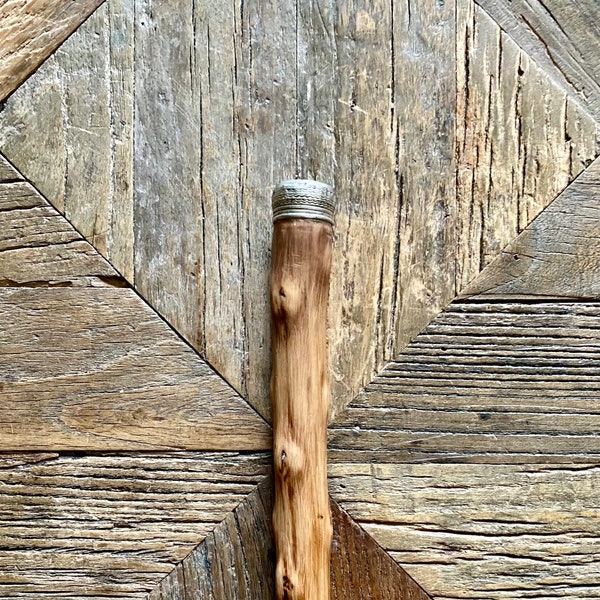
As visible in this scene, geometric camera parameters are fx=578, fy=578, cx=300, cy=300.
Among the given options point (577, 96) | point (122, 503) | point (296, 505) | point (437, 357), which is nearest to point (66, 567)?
point (122, 503)

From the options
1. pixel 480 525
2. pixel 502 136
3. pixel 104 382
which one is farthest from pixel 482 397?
pixel 104 382

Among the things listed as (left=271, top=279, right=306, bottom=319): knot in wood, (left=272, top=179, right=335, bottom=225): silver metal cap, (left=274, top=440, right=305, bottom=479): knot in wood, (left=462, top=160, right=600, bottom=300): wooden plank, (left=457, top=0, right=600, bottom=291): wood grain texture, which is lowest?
(left=274, top=440, right=305, bottom=479): knot in wood

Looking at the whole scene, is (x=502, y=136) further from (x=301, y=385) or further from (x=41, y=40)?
(x=41, y=40)

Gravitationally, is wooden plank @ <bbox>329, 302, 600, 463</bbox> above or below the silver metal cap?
below

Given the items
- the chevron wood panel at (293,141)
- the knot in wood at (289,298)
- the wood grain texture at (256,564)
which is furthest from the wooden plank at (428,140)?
the wood grain texture at (256,564)

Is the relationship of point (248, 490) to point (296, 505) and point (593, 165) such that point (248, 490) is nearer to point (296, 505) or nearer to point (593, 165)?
point (296, 505)

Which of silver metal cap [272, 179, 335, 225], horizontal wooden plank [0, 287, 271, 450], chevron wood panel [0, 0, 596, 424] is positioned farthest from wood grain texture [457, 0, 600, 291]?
horizontal wooden plank [0, 287, 271, 450]

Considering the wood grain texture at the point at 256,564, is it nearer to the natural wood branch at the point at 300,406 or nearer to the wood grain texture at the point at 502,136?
the natural wood branch at the point at 300,406

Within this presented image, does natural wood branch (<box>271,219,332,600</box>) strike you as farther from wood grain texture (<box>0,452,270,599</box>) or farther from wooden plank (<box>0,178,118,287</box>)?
wooden plank (<box>0,178,118,287</box>)
